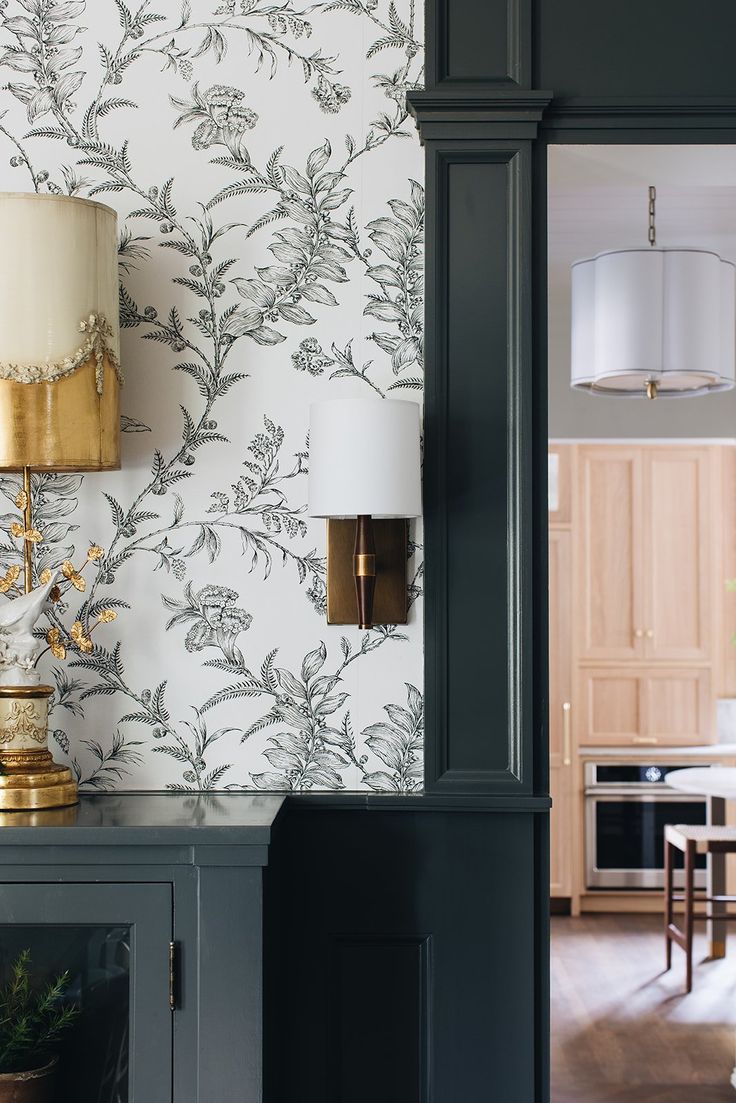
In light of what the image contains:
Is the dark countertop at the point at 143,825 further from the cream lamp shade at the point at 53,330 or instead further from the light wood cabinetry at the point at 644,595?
the light wood cabinetry at the point at 644,595

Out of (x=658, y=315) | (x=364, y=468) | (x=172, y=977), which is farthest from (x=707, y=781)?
(x=172, y=977)

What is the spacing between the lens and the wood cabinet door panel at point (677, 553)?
5445 millimetres

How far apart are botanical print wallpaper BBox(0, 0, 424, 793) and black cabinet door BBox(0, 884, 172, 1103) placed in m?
0.39

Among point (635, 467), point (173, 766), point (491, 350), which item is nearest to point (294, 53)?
point (491, 350)

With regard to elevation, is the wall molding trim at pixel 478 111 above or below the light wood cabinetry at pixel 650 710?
above

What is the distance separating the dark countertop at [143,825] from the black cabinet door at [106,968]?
7 cm

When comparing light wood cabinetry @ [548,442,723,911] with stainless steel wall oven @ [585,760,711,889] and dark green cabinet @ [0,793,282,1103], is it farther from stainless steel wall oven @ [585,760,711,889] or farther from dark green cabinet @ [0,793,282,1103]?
→ dark green cabinet @ [0,793,282,1103]

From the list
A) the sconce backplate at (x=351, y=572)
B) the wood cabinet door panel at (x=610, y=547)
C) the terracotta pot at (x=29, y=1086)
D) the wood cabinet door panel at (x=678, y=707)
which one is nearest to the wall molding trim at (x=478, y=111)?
the sconce backplate at (x=351, y=572)

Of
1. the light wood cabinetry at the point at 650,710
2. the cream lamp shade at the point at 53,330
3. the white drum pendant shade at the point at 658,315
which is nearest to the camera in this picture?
the cream lamp shade at the point at 53,330

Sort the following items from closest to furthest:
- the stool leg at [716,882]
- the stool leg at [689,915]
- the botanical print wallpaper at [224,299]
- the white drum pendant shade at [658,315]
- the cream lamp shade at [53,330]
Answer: the cream lamp shade at [53,330] < the botanical print wallpaper at [224,299] < the white drum pendant shade at [658,315] < the stool leg at [689,915] < the stool leg at [716,882]

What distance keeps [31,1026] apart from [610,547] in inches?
166

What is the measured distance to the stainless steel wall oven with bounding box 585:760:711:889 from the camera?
5.36m

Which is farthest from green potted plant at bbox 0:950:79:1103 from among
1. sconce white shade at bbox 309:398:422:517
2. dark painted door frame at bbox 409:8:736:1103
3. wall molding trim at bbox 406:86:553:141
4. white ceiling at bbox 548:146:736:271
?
white ceiling at bbox 548:146:736:271

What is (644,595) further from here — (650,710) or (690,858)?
(690,858)
